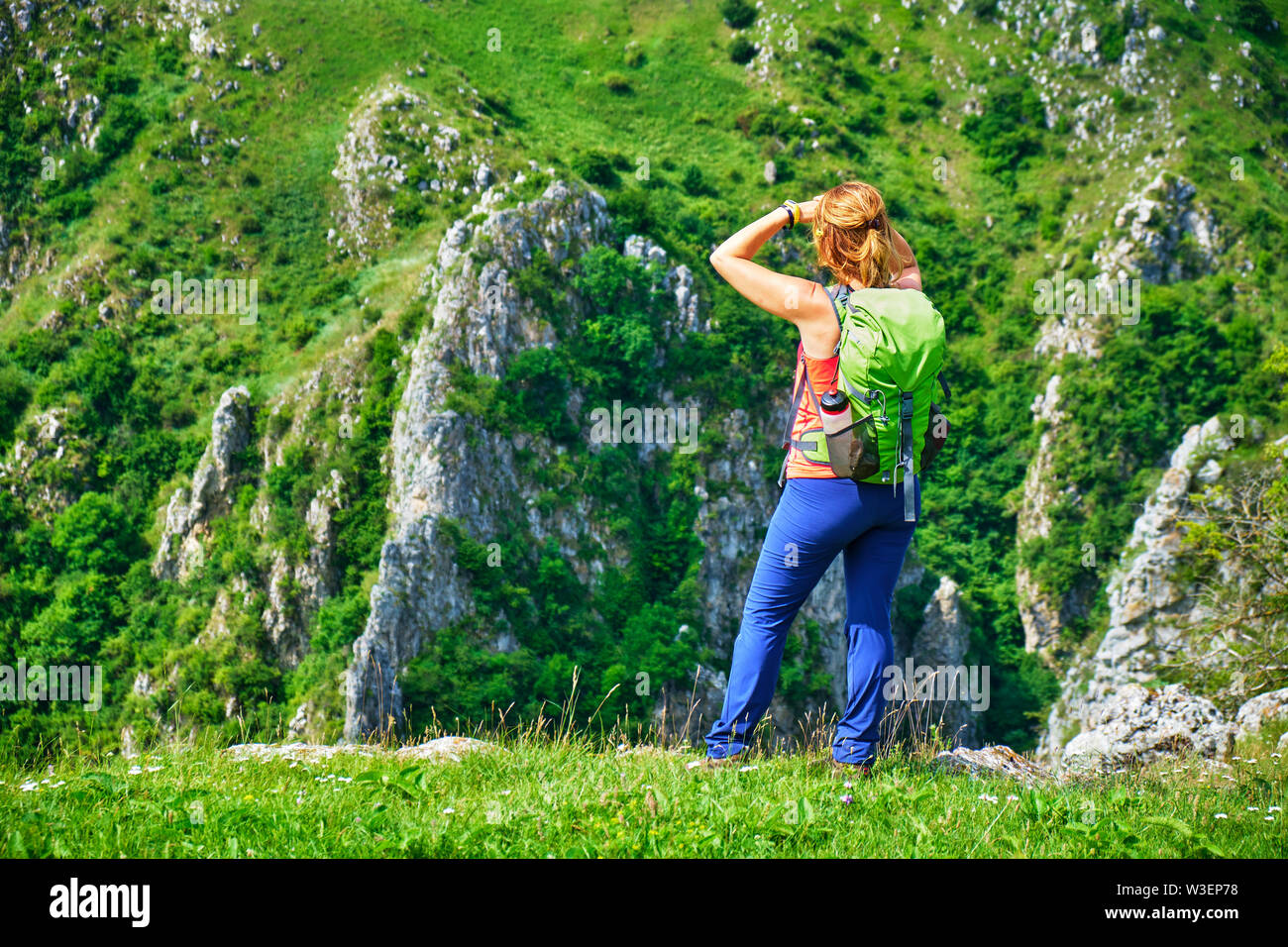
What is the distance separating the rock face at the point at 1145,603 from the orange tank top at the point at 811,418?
3535cm

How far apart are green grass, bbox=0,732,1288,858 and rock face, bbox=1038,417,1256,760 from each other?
3507 centimetres

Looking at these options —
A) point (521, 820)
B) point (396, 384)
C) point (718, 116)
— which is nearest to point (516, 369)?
point (396, 384)

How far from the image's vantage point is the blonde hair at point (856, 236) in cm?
432

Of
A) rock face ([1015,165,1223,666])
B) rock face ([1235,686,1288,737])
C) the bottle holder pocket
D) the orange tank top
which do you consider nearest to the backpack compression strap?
the bottle holder pocket

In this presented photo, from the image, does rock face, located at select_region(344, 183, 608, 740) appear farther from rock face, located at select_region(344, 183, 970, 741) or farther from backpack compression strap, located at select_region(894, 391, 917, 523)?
backpack compression strap, located at select_region(894, 391, 917, 523)

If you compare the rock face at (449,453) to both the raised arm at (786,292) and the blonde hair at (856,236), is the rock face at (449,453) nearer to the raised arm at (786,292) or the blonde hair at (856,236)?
the raised arm at (786,292)

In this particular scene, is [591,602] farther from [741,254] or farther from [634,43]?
[634,43]

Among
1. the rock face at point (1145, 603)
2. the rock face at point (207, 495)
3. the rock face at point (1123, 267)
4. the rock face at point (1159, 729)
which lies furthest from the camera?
the rock face at point (1123, 267)

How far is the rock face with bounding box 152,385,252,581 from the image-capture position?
34781mm

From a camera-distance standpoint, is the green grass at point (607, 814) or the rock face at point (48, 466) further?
the rock face at point (48, 466)

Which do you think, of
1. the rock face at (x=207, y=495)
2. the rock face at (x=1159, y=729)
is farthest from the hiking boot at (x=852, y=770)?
the rock face at (x=207, y=495)

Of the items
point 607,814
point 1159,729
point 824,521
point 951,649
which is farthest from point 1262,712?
point 951,649

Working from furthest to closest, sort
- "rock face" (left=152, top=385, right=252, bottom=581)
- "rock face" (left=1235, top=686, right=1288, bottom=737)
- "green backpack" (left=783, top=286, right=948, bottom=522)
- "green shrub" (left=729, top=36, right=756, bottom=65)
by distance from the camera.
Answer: "green shrub" (left=729, top=36, right=756, bottom=65)
"rock face" (left=152, top=385, right=252, bottom=581)
"rock face" (left=1235, top=686, right=1288, bottom=737)
"green backpack" (left=783, top=286, right=948, bottom=522)

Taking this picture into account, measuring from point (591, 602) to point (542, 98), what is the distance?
109 feet
